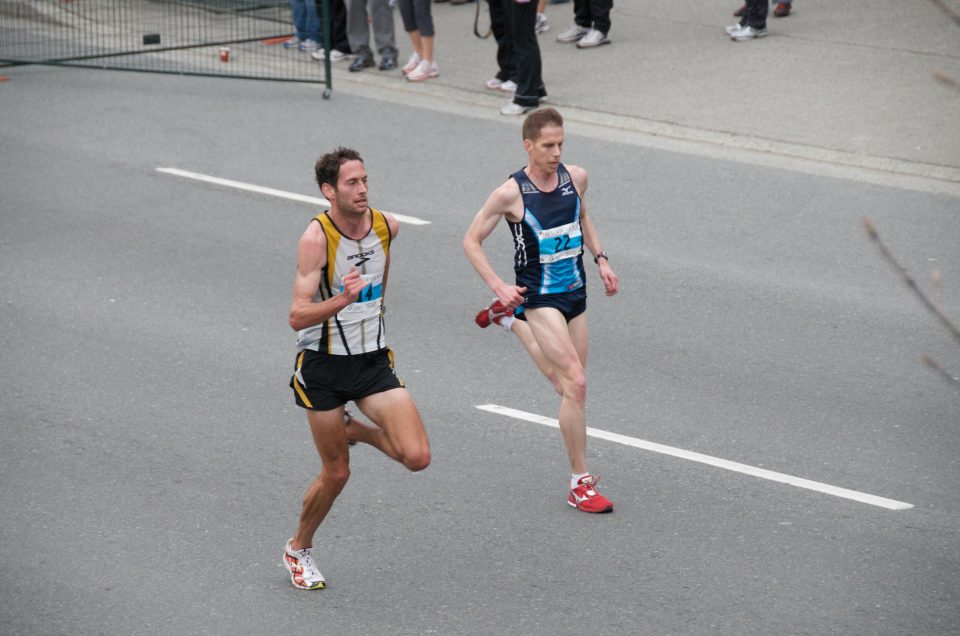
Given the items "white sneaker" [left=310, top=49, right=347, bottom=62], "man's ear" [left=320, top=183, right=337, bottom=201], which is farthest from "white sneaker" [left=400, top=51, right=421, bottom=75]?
"man's ear" [left=320, top=183, right=337, bottom=201]

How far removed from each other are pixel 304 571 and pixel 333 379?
935 millimetres

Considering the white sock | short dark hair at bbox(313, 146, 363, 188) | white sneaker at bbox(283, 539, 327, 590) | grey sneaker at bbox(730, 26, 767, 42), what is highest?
short dark hair at bbox(313, 146, 363, 188)

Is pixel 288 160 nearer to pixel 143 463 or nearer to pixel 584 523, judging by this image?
pixel 143 463

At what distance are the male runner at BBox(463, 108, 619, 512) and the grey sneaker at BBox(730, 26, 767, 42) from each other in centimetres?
976

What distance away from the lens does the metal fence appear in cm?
1625

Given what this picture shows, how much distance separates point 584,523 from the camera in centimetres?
682

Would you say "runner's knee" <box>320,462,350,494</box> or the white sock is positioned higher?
"runner's knee" <box>320,462,350,494</box>

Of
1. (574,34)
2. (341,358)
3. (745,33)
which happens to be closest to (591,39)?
(574,34)

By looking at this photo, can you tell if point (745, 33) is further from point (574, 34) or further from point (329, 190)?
point (329, 190)

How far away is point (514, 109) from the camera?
14250mm

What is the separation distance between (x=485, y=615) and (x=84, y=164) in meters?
8.17

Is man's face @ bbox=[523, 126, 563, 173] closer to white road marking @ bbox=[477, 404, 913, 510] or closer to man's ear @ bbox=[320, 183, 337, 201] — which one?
man's ear @ bbox=[320, 183, 337, 201]

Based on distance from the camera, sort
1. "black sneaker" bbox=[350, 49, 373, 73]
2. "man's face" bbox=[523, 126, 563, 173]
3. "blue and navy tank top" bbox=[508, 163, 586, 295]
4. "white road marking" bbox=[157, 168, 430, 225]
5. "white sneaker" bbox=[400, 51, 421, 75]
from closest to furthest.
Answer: "man's face" bbox=[523, 126, 563, 173] → "blue and navy tank top" bbox=[508, 163, 586, 295] → "white road marking" bbox=[157, 168, 430, 225] → "white sneaker" bbox=[400, 51, 421, 75] → "black sneaker" bbox=[350, 49, 373, 73]

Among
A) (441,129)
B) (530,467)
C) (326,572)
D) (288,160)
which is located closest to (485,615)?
(326,572)
